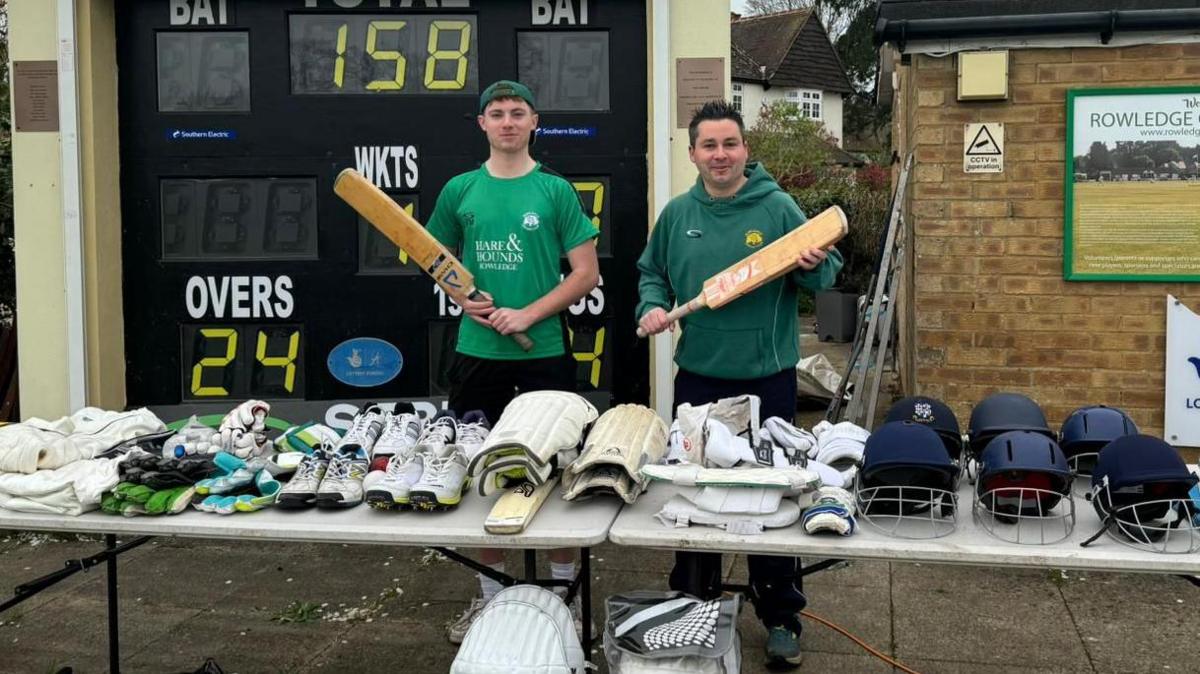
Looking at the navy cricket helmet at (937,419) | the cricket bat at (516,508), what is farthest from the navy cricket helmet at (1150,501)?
the cricket bat at (516,508)

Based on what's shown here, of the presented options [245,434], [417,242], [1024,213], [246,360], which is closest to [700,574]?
[245,434]

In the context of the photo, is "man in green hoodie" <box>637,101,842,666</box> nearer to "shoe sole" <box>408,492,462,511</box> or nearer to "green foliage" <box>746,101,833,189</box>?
"shoe sole" <box>408,492,462,511</box>

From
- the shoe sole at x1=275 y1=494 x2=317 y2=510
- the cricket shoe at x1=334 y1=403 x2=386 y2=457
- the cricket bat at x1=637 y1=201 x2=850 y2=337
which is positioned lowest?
the shoe sole at x1=275 y1=494 x2=317 y2=510

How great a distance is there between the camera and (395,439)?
301cm

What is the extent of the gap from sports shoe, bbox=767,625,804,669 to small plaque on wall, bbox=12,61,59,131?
4.13m

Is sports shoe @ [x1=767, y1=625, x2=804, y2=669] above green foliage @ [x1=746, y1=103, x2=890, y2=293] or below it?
below

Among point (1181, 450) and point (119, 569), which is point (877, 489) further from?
point (119, 569)

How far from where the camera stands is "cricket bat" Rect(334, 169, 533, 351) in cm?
363

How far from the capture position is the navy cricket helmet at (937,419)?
9.26ft

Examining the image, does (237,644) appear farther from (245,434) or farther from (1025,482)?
(1025,482)

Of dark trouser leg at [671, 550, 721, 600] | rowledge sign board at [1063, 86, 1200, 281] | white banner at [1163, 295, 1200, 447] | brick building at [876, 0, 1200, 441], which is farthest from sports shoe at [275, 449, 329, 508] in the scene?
white banner at [1163, 295, 1200, 447]

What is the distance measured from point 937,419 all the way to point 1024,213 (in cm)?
A: 278

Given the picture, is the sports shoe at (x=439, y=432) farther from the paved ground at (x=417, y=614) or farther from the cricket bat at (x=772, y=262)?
the paved ground at (x=417, y=614)

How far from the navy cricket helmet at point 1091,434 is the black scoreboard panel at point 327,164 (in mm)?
2339
